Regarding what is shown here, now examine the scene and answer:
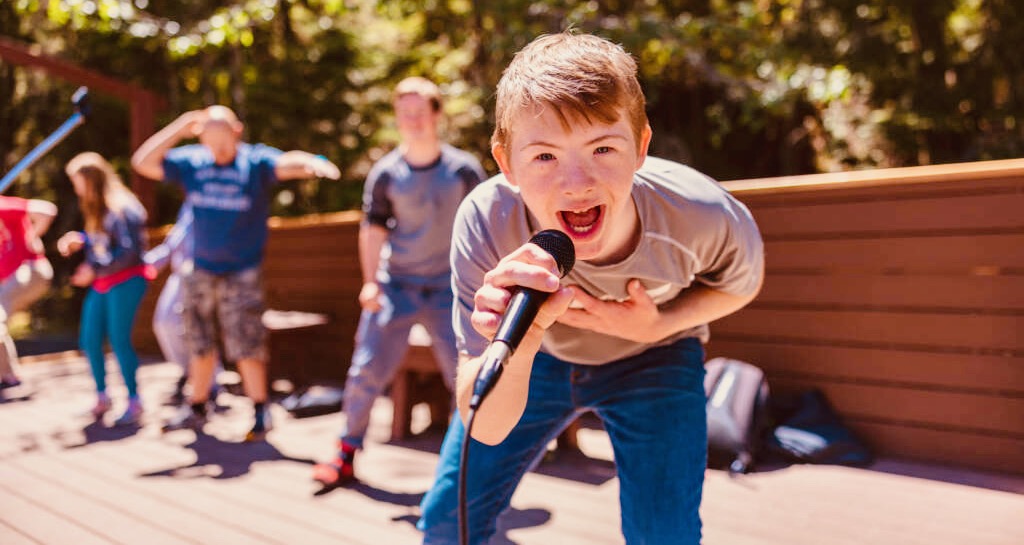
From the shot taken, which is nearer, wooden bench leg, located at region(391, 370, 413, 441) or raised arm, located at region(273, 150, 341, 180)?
raised arm, located at region(273, 150, 341, 180)

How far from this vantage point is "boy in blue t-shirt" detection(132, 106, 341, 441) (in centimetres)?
454

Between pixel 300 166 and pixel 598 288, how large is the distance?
3.03 m

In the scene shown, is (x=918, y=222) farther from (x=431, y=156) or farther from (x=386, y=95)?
(x=386, y=95)

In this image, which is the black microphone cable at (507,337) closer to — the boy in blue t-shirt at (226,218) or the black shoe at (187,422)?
the boy in blue t-shirt at (226,218)

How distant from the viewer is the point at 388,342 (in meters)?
3.90

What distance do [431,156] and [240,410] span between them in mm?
2822

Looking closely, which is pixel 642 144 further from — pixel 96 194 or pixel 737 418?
pixel 96 194

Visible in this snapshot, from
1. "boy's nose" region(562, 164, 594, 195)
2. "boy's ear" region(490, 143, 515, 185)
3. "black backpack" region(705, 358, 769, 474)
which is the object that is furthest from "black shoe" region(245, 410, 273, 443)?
"boy's nose" region(562, 164, 594, 195)

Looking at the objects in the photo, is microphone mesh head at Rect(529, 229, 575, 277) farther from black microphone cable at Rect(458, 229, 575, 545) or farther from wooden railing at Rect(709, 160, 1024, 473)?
wooden railing at Rect(709, 160, 1024, 473)

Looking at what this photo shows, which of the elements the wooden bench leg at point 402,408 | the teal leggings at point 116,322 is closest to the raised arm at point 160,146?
the teal leggings at point 116,322

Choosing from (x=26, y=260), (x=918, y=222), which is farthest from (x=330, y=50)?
(x=918, y=222)

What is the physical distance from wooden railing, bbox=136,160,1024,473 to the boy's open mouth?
9.31ft

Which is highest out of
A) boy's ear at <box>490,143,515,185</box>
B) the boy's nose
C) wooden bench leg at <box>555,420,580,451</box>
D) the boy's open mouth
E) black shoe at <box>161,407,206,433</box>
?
boy's ear at <box>490,143,515,185</box>

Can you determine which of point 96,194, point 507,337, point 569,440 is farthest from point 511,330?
point 96,194
